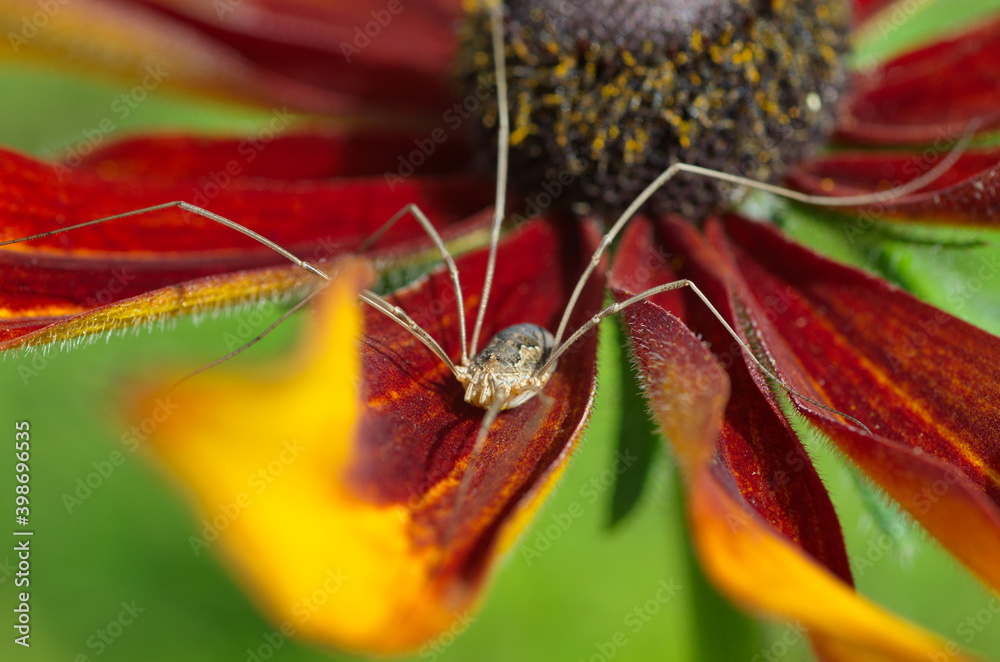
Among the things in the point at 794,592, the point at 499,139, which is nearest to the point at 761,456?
the point at 794,592

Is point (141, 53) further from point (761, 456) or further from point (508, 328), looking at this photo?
point (761, 456)

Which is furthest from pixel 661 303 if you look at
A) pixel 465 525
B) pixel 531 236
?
pixel 465 525

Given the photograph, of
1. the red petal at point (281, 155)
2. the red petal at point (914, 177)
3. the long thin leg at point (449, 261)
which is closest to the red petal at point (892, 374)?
the red petal at point (914, 177)

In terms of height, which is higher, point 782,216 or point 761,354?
point 782,216

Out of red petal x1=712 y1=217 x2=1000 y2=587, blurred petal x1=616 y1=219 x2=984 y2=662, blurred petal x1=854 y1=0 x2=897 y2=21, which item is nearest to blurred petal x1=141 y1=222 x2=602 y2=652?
blurred petal x1=616 y1=219 x2=984 y2=662

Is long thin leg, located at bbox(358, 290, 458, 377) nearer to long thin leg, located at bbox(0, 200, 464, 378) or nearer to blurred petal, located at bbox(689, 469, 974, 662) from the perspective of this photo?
long thin leg, located at bbox(0, 200, 464, 378)

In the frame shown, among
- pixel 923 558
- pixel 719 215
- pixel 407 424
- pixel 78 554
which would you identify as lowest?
pixel 78 554

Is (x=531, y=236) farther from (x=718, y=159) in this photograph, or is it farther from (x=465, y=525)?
(x=465, y=525)
